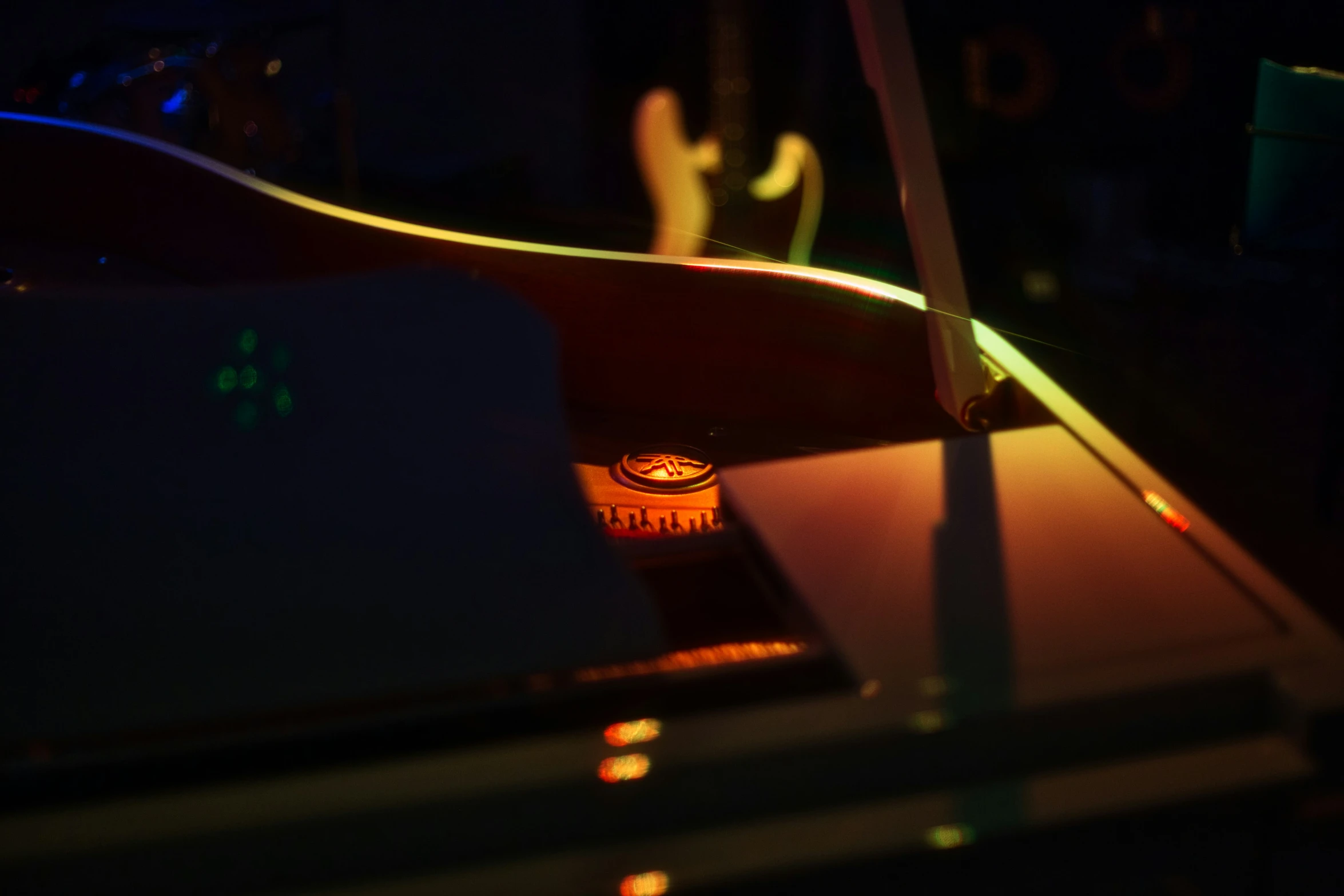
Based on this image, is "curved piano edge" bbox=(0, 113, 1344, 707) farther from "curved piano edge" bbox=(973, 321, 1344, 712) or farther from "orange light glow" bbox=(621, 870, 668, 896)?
"orange light glow" bbox=(621, 870, 668, 896)

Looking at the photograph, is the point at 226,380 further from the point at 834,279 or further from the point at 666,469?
the point at 834,279

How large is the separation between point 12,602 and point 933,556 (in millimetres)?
537

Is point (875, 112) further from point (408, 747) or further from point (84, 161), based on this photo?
point (408, 747)

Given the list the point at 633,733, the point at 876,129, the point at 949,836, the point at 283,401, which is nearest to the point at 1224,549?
the point at 949,836

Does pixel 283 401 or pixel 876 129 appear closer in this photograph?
pixel 283 401

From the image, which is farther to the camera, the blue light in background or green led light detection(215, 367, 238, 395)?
the blue light in background

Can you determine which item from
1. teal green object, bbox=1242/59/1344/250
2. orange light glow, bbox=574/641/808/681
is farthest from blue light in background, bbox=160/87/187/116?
orange light glow, bbox=574/641/808/681

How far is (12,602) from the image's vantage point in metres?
0.61

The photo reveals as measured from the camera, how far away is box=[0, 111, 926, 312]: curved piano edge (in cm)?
125

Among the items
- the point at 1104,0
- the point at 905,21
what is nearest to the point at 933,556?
the point at 905,21

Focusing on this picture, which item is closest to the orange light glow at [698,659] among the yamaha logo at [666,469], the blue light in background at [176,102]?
the yamaha logo at [666,469]

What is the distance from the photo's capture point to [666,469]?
1250mm

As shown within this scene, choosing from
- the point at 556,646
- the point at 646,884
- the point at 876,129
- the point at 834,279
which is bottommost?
the point at 646,884

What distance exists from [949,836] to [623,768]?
158 mm
